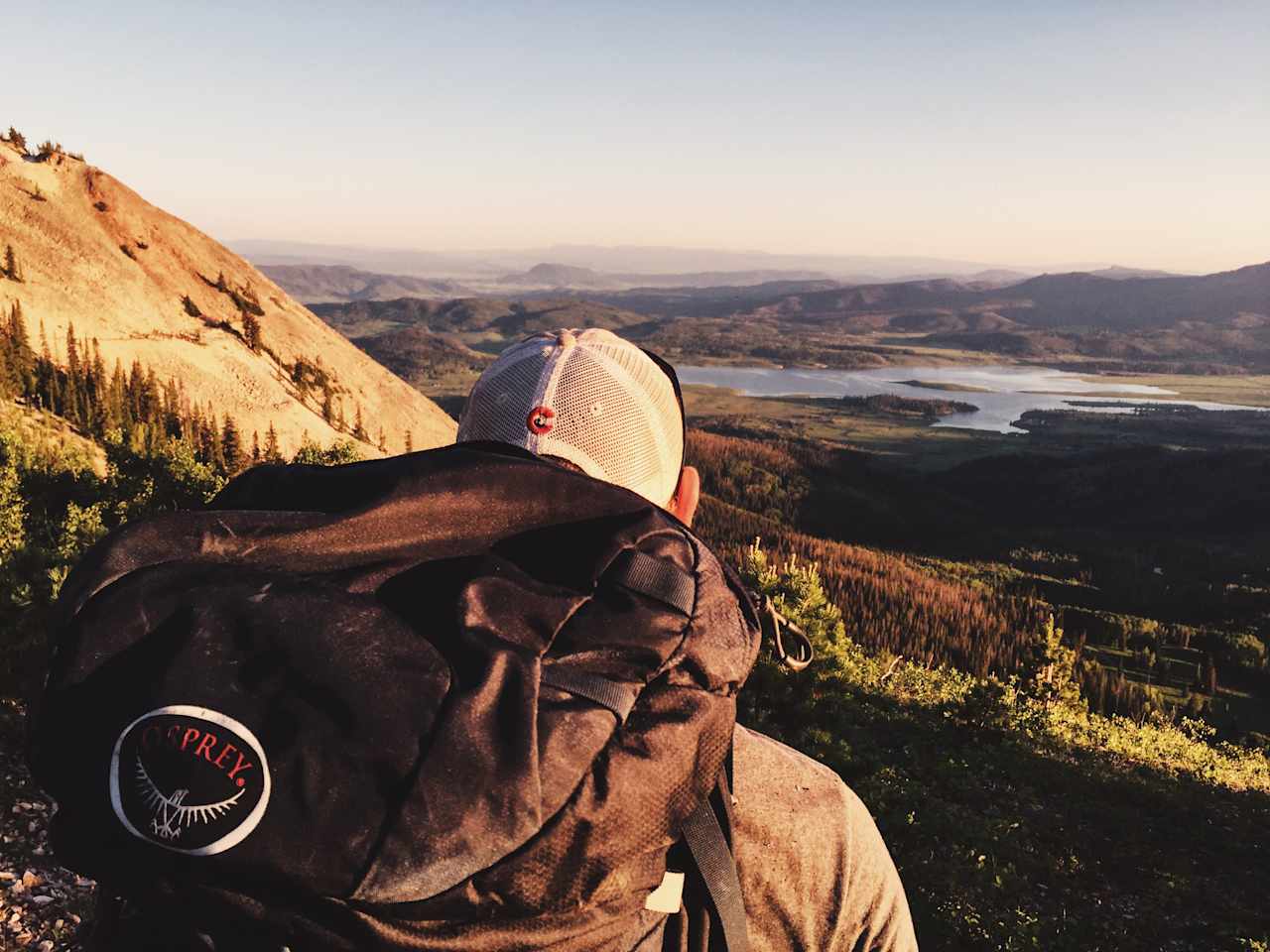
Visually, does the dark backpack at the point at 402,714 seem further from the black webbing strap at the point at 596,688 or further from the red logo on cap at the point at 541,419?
the red logo on cap at the point at 541,419

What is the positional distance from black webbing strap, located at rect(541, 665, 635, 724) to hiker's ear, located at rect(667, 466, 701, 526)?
2.70 ft

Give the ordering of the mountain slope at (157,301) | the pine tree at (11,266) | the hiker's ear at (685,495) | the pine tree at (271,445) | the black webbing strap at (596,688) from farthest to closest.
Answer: the mountain slope at (157,301) < the pine tree at (11,266) < the pine tree at (271,445) < the hiker's ear at (685,495) < the black webbing strap at (596,688)

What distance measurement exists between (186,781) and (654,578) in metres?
0.95

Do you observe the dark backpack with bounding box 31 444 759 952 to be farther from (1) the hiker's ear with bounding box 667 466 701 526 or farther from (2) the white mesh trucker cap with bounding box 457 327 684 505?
(1) the hiker's ear with bounding box 667 466 701 526

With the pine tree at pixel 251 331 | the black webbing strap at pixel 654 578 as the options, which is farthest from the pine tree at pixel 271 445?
the black webbing strap at pixel 654 578

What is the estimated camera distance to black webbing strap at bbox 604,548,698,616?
1.68m

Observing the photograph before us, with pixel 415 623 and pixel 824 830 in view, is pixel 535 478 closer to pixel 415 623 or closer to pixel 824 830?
pixel 415 623

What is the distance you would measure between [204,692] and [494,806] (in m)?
0.59

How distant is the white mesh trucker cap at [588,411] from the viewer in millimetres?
2059

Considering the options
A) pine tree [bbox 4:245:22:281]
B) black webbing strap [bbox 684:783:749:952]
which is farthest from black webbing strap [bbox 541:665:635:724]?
pine tree [bbox 4:245:22:281]

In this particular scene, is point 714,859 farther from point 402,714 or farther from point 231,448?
point 231,448

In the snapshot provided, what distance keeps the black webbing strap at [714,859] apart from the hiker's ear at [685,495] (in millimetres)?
843

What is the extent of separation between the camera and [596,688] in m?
1.60

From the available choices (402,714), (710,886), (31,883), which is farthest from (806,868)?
(31,883)
